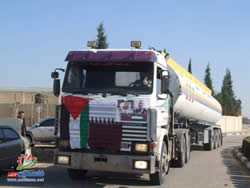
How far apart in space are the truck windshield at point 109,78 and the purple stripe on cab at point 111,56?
0.15m

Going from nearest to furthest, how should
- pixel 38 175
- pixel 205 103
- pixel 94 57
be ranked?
1. pixel 94 57
2. pixel 38 175
3. pixel 205 103

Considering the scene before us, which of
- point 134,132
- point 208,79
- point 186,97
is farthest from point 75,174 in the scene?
point 208,79

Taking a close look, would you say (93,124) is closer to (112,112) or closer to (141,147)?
(112,112)

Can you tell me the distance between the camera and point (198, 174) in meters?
12.0

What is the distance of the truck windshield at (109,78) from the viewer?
8.94 meters

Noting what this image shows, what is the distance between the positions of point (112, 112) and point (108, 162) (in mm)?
1116

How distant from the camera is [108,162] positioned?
8.72 m

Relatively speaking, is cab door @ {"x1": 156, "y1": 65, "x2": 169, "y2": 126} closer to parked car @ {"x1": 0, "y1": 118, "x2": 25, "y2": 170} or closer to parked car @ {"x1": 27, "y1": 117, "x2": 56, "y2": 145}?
parked car @ {"x1": 0, "y1": 118, "x2": 25, "y2": 170}

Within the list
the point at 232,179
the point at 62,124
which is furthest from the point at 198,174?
the point at 62,124

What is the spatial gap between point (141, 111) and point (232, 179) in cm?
422

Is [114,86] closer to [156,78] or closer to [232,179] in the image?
[156,78]

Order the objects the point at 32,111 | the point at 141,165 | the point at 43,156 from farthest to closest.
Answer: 1. the point at 32,111
2. the point at 43,156
3. the point at 141,165

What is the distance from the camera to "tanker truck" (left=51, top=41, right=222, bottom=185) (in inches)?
340

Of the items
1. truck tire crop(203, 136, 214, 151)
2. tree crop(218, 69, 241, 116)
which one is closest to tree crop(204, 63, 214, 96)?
tree crop(218, 69, 241, 116)
